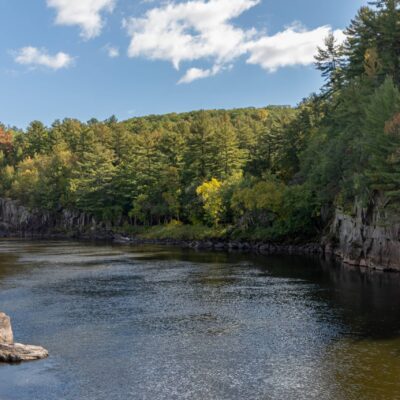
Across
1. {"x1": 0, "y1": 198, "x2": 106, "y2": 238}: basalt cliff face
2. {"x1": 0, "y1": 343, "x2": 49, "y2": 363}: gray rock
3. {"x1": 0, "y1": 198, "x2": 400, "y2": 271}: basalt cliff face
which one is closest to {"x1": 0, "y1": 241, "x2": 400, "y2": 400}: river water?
{"x1": 0, "y1": 343, "x2": 49, "y2": 363}: gray rock

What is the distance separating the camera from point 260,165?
10669 centimetres

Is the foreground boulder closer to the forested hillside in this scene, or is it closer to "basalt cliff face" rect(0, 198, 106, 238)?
the forested hillside

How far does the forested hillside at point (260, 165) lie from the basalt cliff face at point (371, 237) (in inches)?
69.3

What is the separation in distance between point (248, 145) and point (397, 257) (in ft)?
202

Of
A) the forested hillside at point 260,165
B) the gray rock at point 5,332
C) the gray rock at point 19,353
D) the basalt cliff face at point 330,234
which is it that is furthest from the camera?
the forested hillside at point 260,165

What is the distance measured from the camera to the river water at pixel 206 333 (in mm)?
24953

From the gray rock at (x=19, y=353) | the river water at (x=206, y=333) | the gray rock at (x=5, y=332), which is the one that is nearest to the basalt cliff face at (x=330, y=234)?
the river water at (x=206, y=333)

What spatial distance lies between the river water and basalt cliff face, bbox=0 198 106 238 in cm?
6755

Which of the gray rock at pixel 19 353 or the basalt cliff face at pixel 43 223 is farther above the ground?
the basalt cliff face at pixel 43 223

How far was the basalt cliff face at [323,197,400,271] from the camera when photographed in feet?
182

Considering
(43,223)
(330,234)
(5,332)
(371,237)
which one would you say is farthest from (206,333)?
(43,223)

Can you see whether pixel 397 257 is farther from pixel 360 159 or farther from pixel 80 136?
pixel 80 136

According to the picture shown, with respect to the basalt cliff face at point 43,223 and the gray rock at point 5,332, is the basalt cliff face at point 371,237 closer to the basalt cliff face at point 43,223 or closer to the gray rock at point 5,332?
the gray rock at point 5,332

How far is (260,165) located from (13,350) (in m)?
82.4
